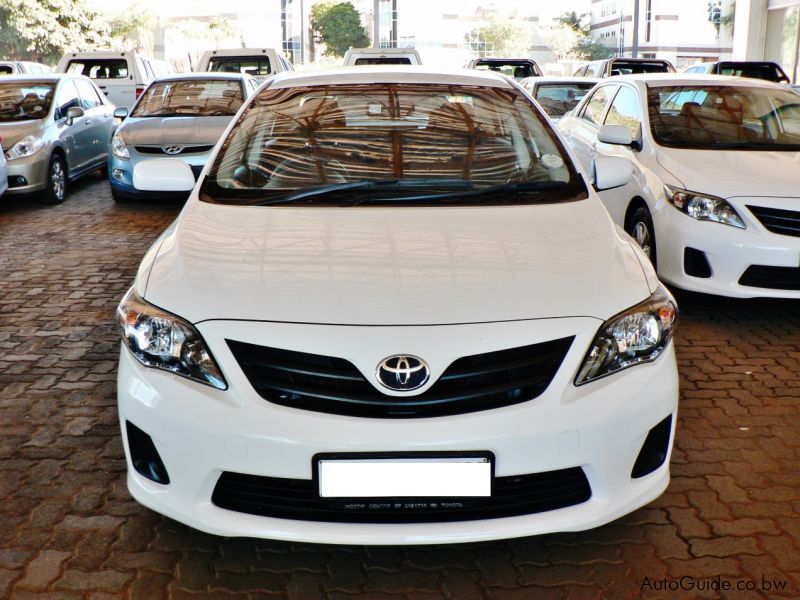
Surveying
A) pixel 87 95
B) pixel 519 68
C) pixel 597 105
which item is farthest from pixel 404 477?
pixel 519 68

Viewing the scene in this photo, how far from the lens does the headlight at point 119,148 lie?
9516 millimetres

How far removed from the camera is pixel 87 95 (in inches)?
467

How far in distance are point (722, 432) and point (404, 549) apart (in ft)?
5.49

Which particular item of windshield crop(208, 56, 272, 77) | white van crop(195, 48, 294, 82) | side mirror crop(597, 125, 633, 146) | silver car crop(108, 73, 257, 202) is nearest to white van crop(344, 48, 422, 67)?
white van crop(195, 48, 294, 82)

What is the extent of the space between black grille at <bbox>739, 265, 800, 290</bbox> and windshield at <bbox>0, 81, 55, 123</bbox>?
27.5 ft

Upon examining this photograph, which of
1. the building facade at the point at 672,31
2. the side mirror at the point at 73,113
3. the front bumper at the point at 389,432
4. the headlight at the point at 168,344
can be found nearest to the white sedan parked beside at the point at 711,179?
the front bumper at the point at 389,432

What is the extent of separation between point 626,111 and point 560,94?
22.3 ft

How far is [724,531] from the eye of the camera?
298 centimetres

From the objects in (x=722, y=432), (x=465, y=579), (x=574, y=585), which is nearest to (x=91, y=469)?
(x=465, y=579)

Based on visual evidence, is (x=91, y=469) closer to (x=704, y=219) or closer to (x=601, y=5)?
(x=704, y=219)

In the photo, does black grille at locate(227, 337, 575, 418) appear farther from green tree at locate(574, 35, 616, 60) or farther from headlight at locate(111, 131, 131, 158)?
green tree at locate(574, 35, 616, 60)

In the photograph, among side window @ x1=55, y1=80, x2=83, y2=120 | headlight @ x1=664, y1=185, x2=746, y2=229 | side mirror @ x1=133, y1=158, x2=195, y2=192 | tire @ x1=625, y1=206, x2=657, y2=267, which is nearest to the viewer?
side mirror @ x1=133, y1=158, x2=195, y2=192

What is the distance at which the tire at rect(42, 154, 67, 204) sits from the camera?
10016 millimetres

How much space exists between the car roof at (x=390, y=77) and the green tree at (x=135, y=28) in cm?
6379
